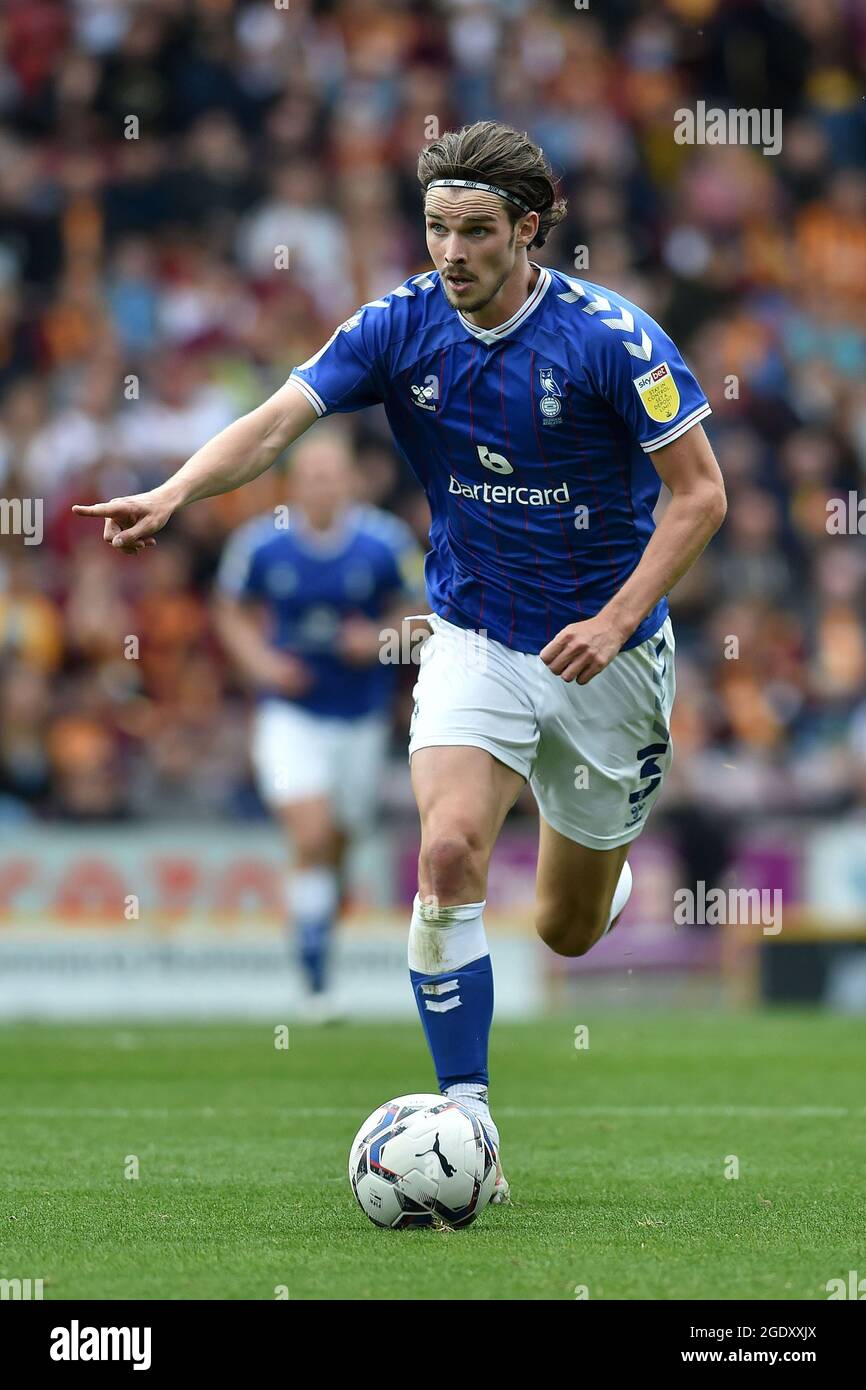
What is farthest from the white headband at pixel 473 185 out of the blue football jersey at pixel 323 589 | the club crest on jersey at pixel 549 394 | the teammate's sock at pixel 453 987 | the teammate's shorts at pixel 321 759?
the teammate's shorts at pixel 321 759

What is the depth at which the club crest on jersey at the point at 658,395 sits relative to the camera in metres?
5.47

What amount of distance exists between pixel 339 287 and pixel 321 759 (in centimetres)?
543

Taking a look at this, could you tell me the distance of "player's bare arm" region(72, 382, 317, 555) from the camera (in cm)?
514

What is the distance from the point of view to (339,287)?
15570 mm

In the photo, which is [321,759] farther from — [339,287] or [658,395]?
[658,395]

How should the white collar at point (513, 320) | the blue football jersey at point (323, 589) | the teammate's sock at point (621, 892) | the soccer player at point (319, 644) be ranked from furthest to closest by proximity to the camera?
the blue football jersey at point (323, 589) < the soccer player at point (319, 644) < the teammate's sock at point (621, 892) < the white collar at point (513, 320)

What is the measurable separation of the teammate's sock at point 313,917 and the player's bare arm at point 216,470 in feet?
17.5

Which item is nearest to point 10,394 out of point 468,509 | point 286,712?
point 286,712

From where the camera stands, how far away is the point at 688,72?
17.5 m

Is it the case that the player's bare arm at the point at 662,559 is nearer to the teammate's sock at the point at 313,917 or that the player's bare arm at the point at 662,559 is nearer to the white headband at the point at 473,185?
the white headband at the point at 473,185

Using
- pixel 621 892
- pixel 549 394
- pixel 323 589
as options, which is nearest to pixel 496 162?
pixel 549 394

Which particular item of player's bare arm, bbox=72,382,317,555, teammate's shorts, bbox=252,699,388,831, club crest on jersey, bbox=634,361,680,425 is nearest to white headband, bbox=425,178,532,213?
club crest on jersey, bbox=634,361,680,425

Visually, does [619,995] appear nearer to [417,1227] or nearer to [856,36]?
[417,1227]

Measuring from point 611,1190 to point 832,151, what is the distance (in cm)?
1332
